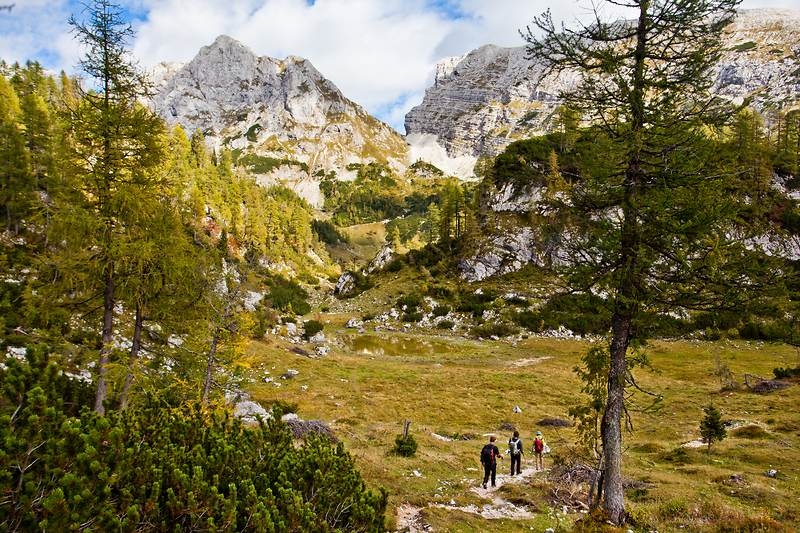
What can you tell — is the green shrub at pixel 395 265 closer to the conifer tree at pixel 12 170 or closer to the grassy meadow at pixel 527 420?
the grassy meadow at pixel 527 420

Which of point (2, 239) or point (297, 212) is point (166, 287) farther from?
point (297, 212)

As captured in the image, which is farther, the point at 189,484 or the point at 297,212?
the point at 297,212

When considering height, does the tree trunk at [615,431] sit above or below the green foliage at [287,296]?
below

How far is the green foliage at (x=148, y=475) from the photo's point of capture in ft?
13.9

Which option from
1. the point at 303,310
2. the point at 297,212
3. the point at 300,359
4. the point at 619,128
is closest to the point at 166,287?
the point at 619,128

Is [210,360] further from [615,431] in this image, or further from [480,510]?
[615,431]

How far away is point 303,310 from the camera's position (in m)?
75.1

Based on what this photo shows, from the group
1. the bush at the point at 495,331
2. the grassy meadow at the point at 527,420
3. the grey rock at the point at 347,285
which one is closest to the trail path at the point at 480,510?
the grassy meadow at the point at 527,420

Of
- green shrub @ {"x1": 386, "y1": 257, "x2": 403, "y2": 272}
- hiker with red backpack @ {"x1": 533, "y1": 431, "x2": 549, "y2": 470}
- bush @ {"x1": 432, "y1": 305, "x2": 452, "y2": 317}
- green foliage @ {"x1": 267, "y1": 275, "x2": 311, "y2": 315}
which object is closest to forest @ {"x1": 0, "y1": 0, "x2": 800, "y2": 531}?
hiker with red backpack @ {"x1": 533, "y1": 431, "x2": 549, "y2": 470}

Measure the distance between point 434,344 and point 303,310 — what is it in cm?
3097

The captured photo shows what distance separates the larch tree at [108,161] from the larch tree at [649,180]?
13.2 metres

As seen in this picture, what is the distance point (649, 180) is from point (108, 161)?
55.7 ft

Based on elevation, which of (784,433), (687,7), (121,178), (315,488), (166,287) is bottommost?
(784,433)

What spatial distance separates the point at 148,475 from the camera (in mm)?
5164
